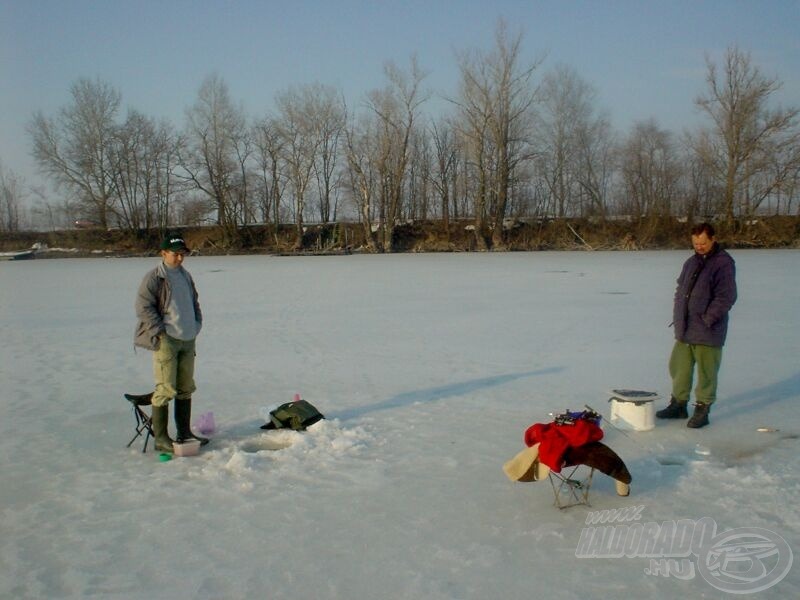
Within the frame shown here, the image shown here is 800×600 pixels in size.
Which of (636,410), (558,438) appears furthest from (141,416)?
(636,410)

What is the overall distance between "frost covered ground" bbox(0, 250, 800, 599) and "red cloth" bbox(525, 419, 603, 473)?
1.23ft

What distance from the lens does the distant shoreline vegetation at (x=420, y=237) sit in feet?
124

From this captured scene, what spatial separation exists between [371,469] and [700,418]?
9.24ft

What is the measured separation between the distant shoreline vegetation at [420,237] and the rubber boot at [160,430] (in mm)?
33415

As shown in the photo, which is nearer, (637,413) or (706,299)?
(637,413)

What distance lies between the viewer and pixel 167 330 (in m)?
5.11

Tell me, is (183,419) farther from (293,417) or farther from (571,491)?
(571,491)

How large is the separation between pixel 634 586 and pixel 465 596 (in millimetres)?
825

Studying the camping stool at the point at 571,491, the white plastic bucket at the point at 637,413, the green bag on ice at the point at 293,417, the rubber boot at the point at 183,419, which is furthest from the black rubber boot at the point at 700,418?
the rubber boot at the point at 183,419

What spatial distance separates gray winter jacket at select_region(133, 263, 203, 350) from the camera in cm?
504

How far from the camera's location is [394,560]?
3.51 m

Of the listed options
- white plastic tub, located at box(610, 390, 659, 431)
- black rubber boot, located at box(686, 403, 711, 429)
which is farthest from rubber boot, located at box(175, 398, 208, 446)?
black rubber boot, located at box(686, 403, 711, 429)

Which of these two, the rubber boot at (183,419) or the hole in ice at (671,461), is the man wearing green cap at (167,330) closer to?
the rubber boot at (183,419)

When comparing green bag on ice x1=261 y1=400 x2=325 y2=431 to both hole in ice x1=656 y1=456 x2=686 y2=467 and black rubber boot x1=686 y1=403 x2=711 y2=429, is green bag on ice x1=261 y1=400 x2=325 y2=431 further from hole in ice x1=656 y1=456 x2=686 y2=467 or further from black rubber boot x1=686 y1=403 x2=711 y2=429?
black rubber boot x1=686 y1=403 x2=711 y2=429
